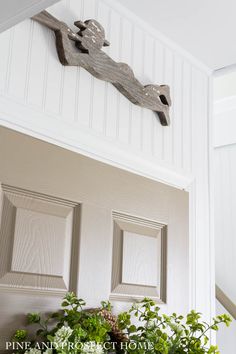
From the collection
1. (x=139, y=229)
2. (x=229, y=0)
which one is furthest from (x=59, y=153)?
(x=229, y=0)

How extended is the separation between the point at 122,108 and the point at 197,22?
1.31 feet

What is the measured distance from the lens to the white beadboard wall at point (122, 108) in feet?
4.55

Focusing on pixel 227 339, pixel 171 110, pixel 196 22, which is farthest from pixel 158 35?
pixel 227 339

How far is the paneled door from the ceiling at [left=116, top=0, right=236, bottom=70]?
535mm

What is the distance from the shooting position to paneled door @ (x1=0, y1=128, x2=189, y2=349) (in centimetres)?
129

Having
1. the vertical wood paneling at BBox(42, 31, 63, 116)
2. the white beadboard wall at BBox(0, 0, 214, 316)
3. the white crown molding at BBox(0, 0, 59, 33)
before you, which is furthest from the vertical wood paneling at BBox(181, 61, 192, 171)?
the white crown molding at BBox(0, 0, 59, 33)

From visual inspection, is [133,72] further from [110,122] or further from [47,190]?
[47,190]

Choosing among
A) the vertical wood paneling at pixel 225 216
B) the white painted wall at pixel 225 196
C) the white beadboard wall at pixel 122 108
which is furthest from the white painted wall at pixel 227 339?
the white beadboard wall at pixel 122 108

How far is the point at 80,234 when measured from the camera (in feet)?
4.77

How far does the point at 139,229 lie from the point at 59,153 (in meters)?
0.38

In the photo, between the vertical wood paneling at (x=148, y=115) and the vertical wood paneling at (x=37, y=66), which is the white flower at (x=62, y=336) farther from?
the vertical wood paneling at (x=148, y=115)

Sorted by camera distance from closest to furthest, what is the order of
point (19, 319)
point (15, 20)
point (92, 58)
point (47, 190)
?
point (15, 20), point (19, 319), point (47, 190), point (92, 58)

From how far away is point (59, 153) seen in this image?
1440 mm

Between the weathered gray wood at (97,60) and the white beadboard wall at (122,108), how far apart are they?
3 centimetres
